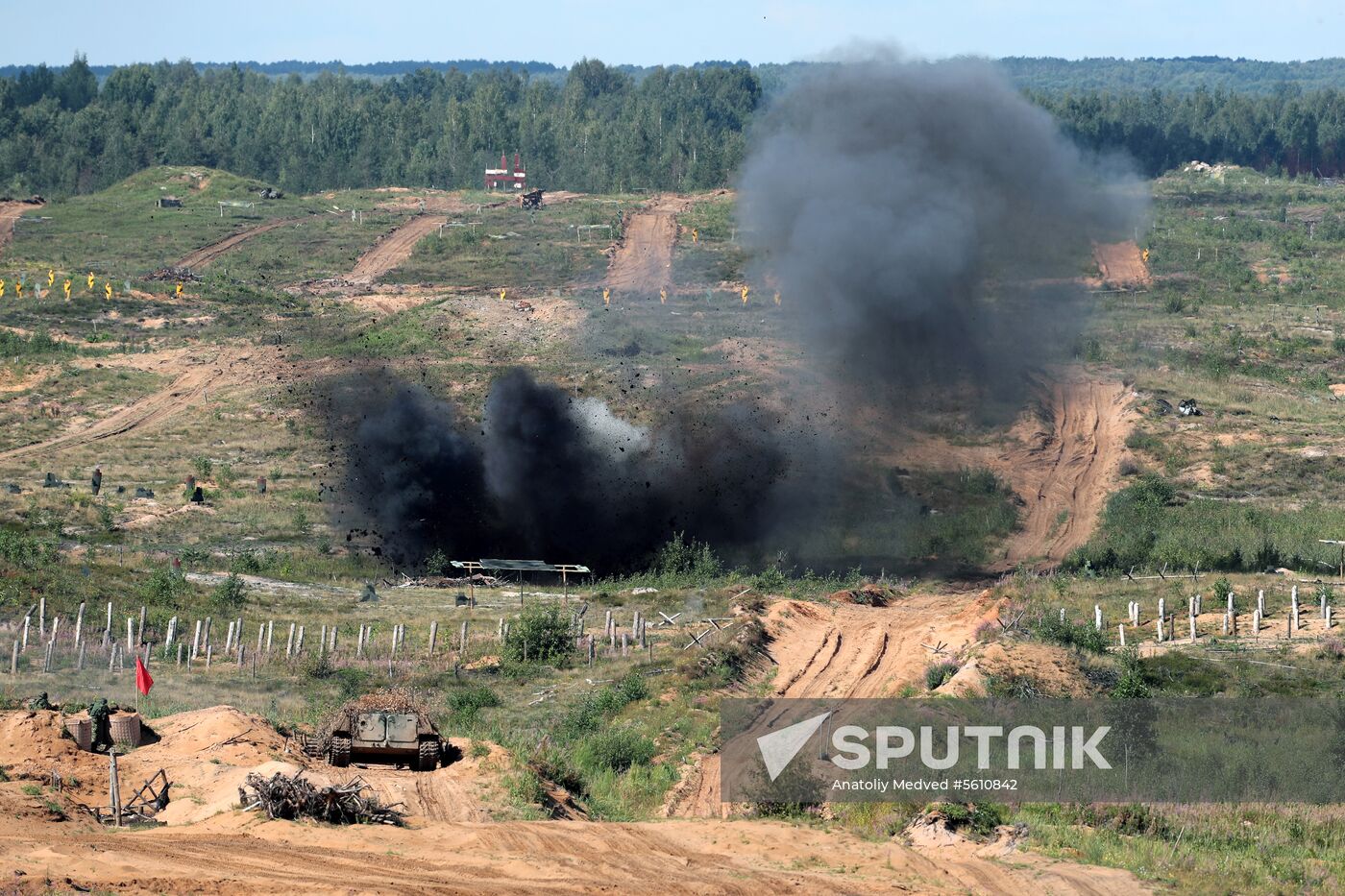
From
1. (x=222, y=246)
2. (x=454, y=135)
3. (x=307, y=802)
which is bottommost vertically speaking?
(x=307, y=802)

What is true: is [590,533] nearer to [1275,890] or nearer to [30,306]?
[1275,890]

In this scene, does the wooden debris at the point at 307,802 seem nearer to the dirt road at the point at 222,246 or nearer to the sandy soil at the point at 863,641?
the sandy soil at the point at 863,641

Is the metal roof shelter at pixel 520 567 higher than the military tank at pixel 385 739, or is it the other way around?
the military tank at pixel 385 739

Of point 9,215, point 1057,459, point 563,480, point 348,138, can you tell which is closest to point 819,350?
point 1057,459

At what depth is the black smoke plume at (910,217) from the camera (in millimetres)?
55531

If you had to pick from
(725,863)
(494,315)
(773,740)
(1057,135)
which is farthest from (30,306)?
(725,863)

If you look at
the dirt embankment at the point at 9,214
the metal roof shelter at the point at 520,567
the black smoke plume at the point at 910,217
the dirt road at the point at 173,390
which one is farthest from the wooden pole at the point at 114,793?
the dirt embankment at the point at 9,214

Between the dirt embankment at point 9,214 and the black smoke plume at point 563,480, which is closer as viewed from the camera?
the black smoke plume at point 563,480

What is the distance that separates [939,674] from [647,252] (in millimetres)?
55838

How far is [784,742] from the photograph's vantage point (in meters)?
26.5

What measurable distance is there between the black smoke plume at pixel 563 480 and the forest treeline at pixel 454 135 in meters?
55.9

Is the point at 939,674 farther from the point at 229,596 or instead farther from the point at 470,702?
the point at 229,596

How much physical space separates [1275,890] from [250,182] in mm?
95505

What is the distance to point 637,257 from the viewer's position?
82.4 meters
